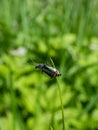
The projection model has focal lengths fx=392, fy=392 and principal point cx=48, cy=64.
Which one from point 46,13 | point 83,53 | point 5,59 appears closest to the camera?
point 5,59

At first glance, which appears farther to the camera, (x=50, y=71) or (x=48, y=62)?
(x=48, y=62)

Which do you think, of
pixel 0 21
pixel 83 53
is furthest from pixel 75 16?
pixel 0 21

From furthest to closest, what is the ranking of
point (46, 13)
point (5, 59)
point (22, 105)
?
point (46, 13) < point (5, 59) < point (22, 105)

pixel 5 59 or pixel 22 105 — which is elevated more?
pixel 5 59

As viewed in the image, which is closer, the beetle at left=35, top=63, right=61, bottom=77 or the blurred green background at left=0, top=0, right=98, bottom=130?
the beetle at left=35, top=63, right=61, bottom=77

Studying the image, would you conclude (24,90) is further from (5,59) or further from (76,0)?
(76,0)

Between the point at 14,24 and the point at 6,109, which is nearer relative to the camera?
the point at 6,109

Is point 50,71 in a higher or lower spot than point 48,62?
lower

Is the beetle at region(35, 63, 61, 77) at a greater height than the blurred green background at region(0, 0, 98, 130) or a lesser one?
lesser
